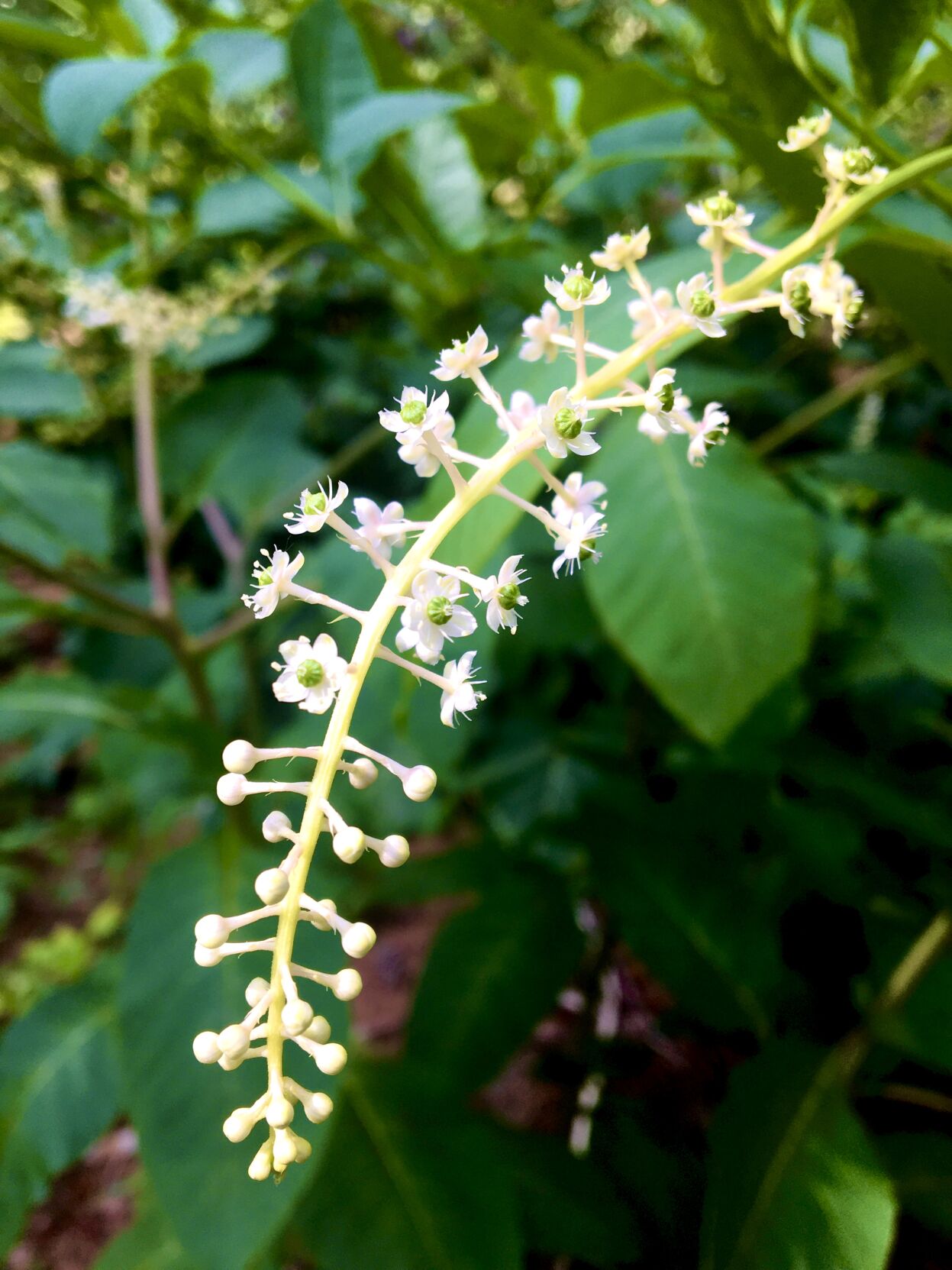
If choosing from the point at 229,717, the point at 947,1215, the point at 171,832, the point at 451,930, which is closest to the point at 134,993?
the point at 451,930

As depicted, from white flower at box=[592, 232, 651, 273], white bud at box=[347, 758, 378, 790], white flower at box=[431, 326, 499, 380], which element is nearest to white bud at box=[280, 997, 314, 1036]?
white bud at box=[347, 758, 378, 790]

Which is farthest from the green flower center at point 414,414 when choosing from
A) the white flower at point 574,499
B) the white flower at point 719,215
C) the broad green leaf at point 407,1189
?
the broad green leaf at point 407,1189

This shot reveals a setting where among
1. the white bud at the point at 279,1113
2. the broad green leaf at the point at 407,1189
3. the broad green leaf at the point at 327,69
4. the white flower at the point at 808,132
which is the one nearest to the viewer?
the white bud at the point at 279,1113

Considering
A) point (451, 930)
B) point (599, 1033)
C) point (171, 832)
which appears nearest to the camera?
point (451, 930)

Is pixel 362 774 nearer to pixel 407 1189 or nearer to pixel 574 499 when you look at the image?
pixel 574 499

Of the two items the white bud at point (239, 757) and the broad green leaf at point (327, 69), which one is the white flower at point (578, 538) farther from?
the broad green leaf at point (327, 69)

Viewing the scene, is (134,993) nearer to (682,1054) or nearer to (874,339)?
(682,1054)
